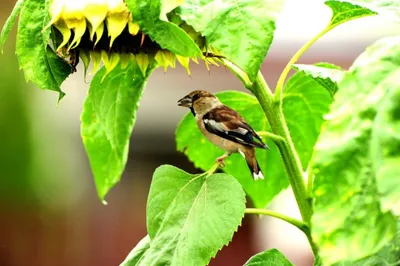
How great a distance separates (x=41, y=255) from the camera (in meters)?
2.60

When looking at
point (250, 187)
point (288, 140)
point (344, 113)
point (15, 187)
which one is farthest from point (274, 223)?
point (344, 113)

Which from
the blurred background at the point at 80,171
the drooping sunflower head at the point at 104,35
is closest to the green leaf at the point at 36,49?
the drooping sunflower head at the point at 104,35

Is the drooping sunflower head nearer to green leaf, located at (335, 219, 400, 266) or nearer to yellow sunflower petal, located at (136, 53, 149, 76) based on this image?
yellow sunflower petal, located at (136, 53, 149, 76)

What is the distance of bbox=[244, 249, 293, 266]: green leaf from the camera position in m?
0.45

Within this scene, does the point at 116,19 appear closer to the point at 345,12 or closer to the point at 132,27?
the point at 132,27

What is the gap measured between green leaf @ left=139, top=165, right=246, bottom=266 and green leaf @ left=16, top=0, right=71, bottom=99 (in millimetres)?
73

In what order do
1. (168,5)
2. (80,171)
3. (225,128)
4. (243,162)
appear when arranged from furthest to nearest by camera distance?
(80,171), (243,162), (225,128), (168,5)

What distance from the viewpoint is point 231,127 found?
0.45 metres

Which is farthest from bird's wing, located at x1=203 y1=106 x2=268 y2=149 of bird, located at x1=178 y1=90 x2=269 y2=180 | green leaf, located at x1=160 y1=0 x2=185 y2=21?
green leaf, located at x1=160 y1=0 x2=185 y2=21

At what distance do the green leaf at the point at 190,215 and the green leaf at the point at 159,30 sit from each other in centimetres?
8

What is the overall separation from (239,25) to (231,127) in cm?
13

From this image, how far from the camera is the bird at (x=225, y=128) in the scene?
0.45m

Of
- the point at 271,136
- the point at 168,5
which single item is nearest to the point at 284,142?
the point at 271,136

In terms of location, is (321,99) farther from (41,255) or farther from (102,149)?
(41,255)
